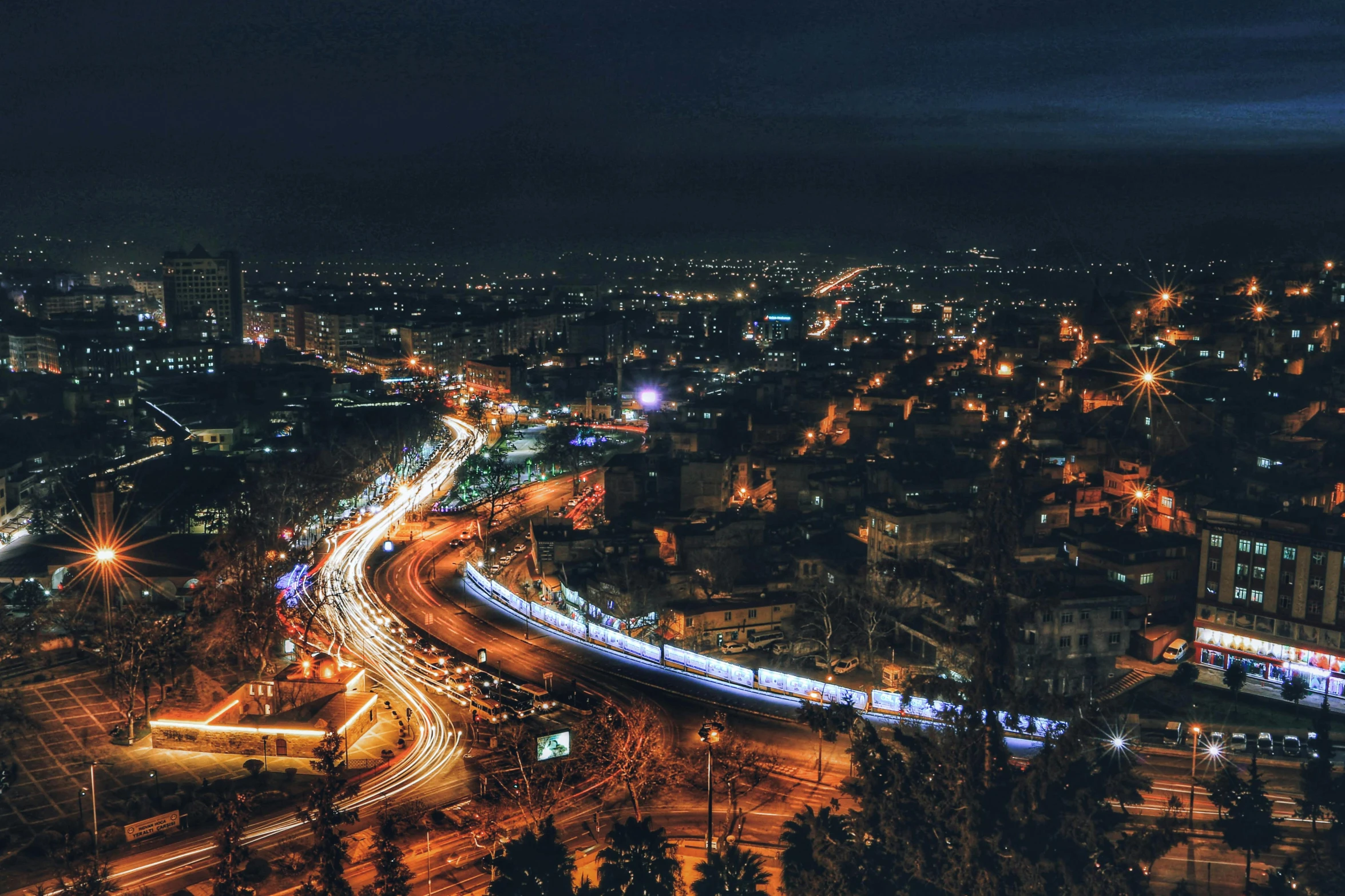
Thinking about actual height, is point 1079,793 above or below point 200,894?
above

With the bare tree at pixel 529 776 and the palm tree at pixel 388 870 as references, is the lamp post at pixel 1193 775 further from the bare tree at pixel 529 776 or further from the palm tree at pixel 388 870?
the palm tree at pixel 388 870

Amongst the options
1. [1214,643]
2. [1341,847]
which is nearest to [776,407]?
[1214,643]

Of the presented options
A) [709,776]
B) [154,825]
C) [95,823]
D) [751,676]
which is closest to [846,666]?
[751,676]

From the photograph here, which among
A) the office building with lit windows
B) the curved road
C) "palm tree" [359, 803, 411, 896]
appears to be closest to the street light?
the curved road

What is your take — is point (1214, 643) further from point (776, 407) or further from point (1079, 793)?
point (776, 407)

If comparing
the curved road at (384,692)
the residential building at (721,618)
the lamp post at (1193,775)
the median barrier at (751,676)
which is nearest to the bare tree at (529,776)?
the curved road at (384,692)
